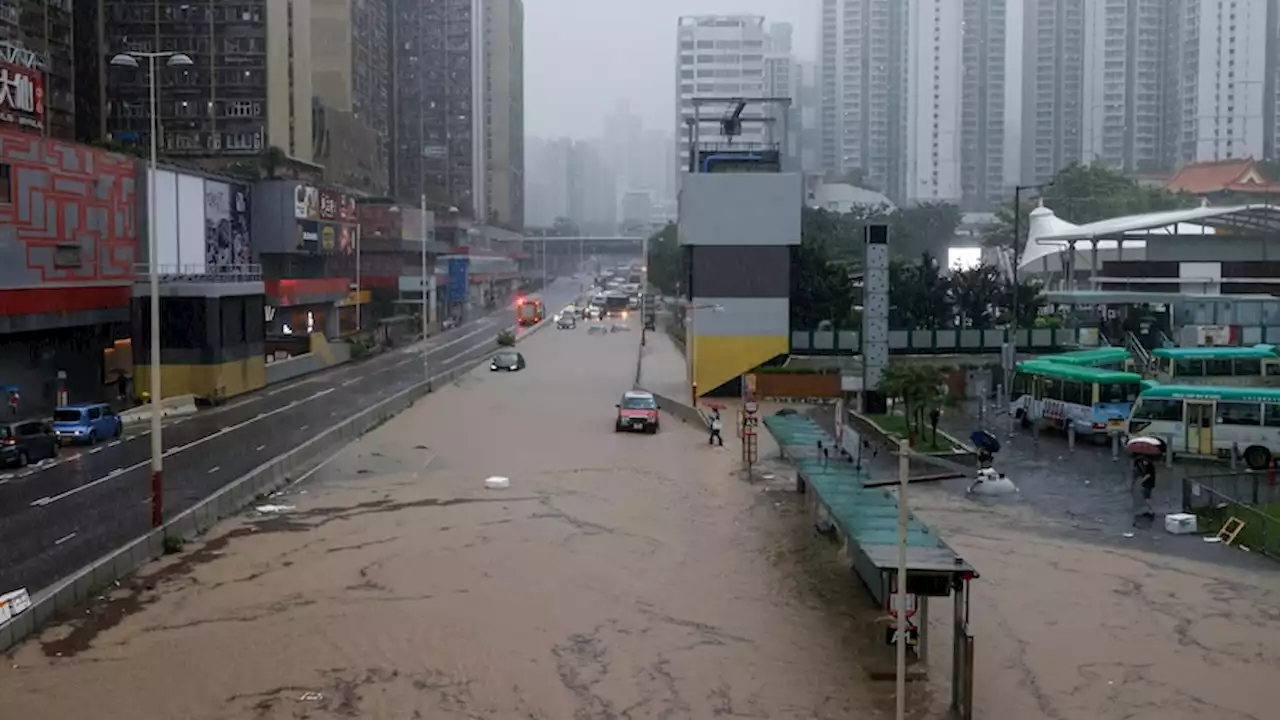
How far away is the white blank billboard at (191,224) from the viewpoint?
4353 centimetres

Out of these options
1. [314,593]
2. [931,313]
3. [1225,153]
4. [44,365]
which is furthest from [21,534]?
[1225,153]

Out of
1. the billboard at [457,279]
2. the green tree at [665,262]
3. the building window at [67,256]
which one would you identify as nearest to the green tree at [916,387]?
the building window at [67,256]

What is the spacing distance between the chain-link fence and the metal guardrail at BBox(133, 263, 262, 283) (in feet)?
86.0

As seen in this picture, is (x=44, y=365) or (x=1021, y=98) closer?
(x=44, y=365)

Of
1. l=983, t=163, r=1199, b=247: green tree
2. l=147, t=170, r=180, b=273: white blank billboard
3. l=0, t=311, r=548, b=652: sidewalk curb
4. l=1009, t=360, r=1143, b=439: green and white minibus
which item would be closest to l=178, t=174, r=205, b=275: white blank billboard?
l=147, t=170, r=180, b=273: white blank billboard

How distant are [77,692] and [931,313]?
127ft

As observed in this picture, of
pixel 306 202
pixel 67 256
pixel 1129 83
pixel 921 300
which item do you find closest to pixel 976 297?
pixel 921 300

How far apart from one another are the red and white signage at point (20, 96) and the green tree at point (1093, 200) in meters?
63.8

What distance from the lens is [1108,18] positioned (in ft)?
427

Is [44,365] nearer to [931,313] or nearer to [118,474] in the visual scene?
[118,474]

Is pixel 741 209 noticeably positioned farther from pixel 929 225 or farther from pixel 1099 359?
pixel 929 225

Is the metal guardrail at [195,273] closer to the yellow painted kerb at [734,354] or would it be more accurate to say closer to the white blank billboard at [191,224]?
the white blank billboard at [191,224]

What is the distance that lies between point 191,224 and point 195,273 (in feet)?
12.3

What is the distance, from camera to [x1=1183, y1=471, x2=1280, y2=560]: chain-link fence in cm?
1919
